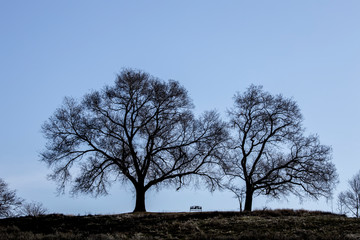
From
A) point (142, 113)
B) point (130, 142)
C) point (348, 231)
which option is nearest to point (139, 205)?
point (130, 142)

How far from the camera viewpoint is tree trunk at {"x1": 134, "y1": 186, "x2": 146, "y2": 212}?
3088 centimetres

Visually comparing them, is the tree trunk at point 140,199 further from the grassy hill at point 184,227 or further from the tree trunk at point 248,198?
the tree trunk at point 248,198

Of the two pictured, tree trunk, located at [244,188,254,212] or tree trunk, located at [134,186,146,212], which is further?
tree trunk, located at [244,188,254,212]

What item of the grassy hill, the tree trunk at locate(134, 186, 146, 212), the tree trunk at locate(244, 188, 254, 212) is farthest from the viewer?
the tree trunk at locate(244, 188, 254, 212)

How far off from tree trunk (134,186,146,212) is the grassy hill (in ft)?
16.3

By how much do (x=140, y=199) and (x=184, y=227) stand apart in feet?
33.6

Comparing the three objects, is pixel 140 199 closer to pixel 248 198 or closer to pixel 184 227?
pixel 248 198

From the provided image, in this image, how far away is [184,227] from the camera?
21.7 m

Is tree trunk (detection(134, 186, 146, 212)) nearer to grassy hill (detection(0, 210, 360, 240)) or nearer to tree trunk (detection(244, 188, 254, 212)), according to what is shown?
grassy hill (detection(0, 210, 360, 240))

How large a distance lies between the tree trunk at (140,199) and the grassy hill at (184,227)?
4.97 metres

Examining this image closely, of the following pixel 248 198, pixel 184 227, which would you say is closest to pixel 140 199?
pixel 248 198

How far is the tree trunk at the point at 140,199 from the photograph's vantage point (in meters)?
30.9

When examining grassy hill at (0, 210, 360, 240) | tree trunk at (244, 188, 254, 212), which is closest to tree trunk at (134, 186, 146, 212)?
grassy hill at (0, 210, 360, 240)

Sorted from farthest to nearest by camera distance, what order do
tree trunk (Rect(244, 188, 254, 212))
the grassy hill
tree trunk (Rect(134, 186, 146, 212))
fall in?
tree trunk (Rect(244, 188, 254, 212)) < tree trunk (Rect(134, 186, 146, 212)) < the grassy hill
